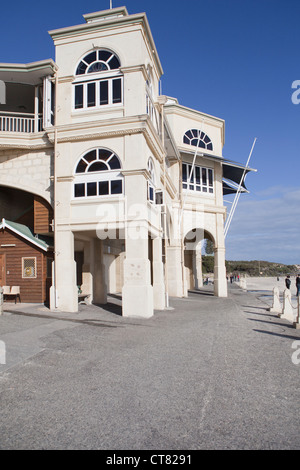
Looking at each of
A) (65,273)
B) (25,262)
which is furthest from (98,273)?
(65,273)

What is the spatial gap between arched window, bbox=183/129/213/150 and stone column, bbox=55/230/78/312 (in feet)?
46.1

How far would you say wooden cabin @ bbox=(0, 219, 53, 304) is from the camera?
14.5 metres

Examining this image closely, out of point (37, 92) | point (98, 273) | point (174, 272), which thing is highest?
point (37, 92)

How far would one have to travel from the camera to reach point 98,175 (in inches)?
504

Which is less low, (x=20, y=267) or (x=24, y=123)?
(x=24, y=123)

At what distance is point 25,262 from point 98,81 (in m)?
8.23

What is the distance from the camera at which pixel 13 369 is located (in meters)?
5.59

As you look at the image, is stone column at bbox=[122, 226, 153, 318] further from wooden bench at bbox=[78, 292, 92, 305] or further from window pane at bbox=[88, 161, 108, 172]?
wooden bench at bbox=[78, 292, 92, 305]

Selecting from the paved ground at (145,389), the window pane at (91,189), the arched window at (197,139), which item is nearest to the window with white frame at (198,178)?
the arched window at (197,139)

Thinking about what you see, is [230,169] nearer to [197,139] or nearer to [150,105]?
[197,139]

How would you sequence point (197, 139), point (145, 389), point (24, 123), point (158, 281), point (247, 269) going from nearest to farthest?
1. point (145, 389)
2. point (24, 123)
3. point (158, 281)
4. point (197, 139)
5. point (247, 269)

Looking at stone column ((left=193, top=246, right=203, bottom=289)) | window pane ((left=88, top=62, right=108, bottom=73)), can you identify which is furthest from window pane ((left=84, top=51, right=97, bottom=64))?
stone column ((left=193, top=246, right=203, bottom=289))

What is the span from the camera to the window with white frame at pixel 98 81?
42.8ft

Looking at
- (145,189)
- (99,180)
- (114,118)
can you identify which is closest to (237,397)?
(145,189)
